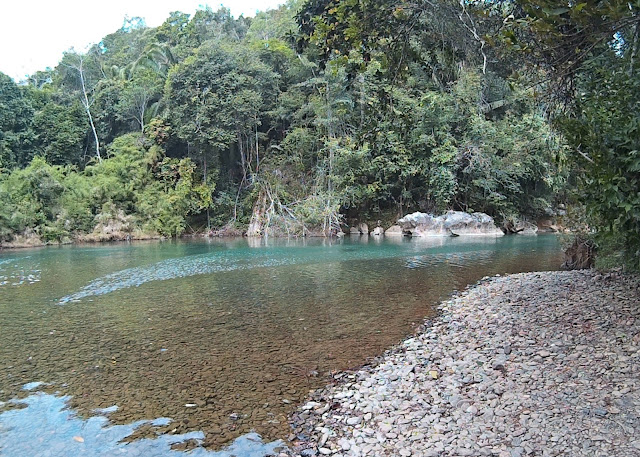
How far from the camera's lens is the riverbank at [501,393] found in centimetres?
327

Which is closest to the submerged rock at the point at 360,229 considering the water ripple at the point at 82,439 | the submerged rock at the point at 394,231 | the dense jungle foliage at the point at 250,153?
the dense jungle foliage at the point at 250,153

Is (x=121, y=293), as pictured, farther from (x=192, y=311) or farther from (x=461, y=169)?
(x=461, y=169)

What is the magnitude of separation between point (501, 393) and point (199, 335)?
4850mm

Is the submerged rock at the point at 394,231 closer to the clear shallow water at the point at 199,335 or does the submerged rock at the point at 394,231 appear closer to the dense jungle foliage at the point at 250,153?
the dense jungle foliage at the point at 250,153

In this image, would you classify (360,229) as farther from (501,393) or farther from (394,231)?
(501,393)

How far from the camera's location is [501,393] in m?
4.06

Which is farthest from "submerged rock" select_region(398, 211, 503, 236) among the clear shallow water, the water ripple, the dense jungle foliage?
the water ripple

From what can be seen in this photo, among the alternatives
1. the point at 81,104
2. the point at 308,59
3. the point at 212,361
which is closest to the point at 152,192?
the point at 81,104

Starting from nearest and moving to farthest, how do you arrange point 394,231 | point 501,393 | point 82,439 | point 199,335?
point 82,439, point 501,393, point 199,335, point 394,231

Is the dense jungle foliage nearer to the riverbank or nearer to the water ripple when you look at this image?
the riverbank

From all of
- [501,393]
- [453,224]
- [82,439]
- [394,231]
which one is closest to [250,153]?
[394,231]

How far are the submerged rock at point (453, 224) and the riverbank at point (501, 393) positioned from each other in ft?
69.0

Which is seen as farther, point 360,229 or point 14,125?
point 14,125

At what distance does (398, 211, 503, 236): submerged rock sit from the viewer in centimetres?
2720
